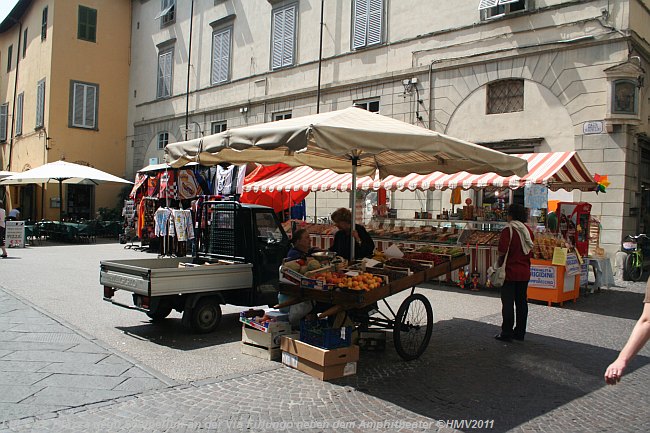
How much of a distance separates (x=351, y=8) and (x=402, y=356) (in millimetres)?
14788

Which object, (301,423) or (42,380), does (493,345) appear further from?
(42,380)

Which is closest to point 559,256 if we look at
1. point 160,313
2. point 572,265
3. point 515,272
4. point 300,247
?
point 572,265

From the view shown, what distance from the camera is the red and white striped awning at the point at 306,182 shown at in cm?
1415

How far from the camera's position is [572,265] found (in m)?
10.1

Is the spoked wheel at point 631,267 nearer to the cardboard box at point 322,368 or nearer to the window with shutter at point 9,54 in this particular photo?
the cardboard box at point 322,368

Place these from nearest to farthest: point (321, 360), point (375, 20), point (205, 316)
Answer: point (321, 360), point (205, 316), point (375, 20)

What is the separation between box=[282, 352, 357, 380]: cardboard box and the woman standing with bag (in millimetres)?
2539

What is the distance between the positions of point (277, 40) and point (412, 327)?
16648mm

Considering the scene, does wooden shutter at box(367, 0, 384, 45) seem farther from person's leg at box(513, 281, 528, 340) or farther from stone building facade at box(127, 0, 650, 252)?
person's leg at box(513, 281, 528, 340)

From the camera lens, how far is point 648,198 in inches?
578

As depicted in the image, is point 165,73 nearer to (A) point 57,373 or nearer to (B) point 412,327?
(A) point 57,373

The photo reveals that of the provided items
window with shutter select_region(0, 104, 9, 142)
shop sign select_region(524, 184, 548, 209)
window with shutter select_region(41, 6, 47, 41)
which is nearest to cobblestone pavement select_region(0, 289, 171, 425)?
shop sign select_region(524, 184, 548, 209)

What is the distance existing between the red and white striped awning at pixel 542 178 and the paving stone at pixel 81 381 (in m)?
7.73

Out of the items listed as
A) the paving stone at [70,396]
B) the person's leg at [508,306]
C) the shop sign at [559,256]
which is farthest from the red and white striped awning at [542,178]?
the paving stone at [70,396]
